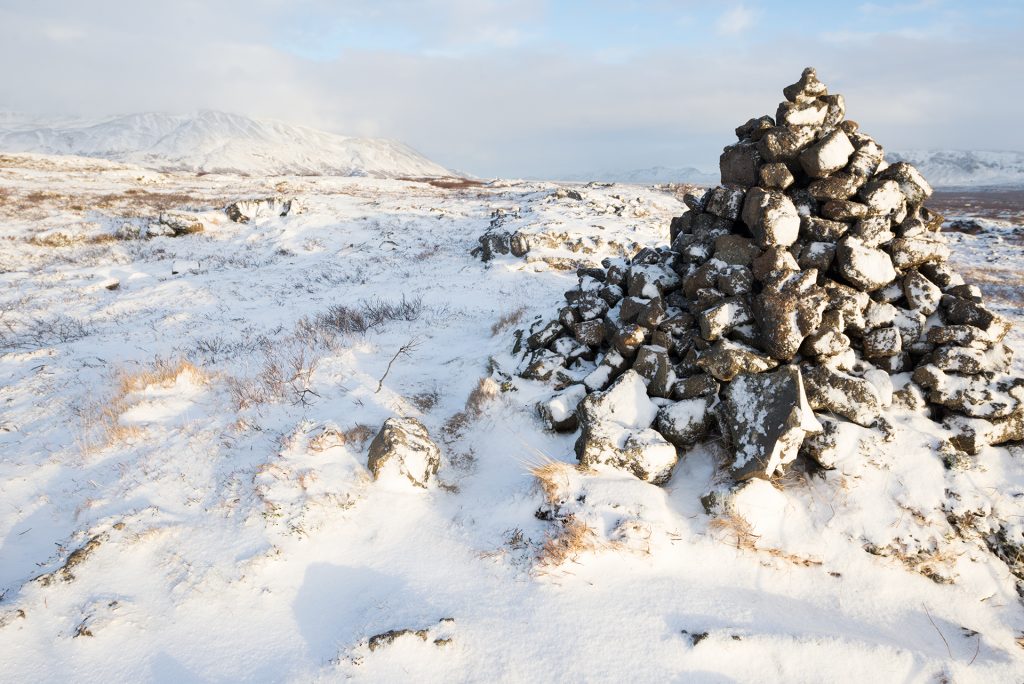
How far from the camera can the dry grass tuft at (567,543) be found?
4270mm

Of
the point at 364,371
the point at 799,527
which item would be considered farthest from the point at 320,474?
the point at 799,527

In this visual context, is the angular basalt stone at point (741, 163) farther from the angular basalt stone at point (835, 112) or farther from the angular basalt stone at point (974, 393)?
the angular basalt stone at point (974, 393)

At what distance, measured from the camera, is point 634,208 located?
1195 inches

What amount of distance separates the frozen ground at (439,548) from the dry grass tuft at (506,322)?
169 cm

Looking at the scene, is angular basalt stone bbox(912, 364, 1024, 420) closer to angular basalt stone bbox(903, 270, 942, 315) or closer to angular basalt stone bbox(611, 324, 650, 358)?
angular basalt stone bbox(903, 270, 942, 315)

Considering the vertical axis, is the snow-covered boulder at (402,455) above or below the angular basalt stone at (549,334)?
below

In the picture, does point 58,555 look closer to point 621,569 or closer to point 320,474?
point 320,474

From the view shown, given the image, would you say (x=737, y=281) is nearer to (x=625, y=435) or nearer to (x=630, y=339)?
(x=630, y=339)

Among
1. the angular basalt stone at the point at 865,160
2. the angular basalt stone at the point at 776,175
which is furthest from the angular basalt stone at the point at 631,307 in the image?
the angular basalt stone at the point at 865,160

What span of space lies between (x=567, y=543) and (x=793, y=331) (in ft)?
10.9

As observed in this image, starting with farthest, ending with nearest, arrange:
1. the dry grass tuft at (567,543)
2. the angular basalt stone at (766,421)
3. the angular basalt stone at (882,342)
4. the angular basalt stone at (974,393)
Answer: the angular basalt stone at (882,342), the angular basalt stone at (974,393), the angular basalt stone at (766,421), the dry grass tuft at (567,543)

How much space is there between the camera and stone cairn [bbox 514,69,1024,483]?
16.8ft

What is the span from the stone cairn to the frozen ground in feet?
1.41

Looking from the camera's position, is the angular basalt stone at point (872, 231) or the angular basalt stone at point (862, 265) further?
the angular basalt stone at point (872, 231)
